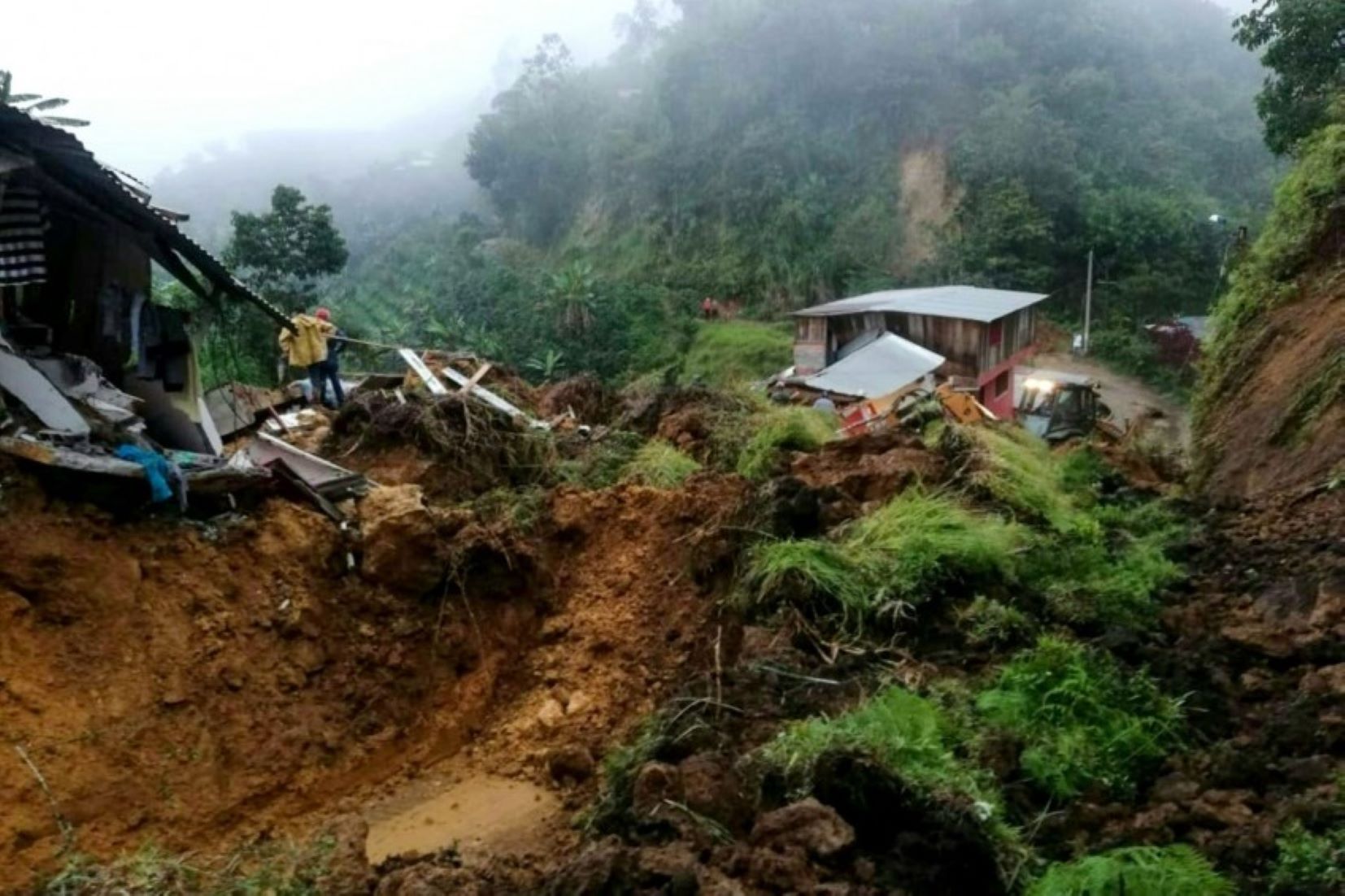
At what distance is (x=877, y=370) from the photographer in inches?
653

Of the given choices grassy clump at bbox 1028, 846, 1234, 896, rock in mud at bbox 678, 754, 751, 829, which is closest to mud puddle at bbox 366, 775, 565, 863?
rock in mud at bbox 678, 754, 751, 829

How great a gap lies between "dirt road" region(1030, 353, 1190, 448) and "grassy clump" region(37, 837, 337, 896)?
21.3 metres

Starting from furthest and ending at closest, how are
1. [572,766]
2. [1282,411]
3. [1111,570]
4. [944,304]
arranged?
[944,304]
[1282,411]
[1111,570]
[572,766]

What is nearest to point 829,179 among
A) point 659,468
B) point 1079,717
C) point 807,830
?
point 659,468

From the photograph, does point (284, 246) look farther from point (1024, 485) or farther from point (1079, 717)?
point (1079, 717)

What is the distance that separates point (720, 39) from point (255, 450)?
40.2 meters

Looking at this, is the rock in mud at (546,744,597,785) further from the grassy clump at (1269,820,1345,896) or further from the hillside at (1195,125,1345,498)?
the hillside at (1195,125,1345,498)

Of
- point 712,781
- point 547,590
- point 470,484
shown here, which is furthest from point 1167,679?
point 470,484

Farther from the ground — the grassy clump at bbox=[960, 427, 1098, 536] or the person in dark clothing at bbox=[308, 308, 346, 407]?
the person in dark clothing at bbox=[308, 308, 346, 407]

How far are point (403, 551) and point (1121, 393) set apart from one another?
79.8ft

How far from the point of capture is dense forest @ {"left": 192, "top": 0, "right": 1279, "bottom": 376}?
31266 millimetres

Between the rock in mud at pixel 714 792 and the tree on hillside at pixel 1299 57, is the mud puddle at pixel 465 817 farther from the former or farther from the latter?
the tree on hillside at pixel 1299 57

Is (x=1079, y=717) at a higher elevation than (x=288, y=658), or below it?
higher

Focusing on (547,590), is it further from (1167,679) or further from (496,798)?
(1167,679)
